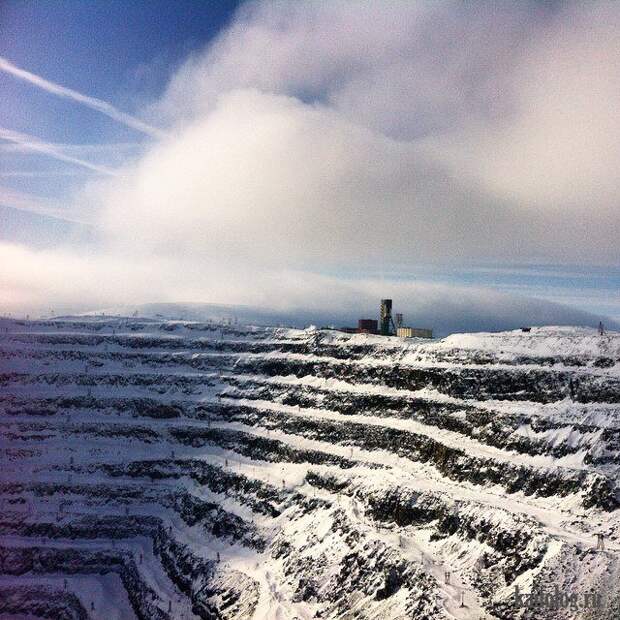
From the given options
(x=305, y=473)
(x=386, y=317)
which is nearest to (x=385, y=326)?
(x=386, y=317)

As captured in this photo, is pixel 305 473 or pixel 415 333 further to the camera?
pixel 415 333

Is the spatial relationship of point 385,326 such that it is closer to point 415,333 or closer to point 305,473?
point 415,333

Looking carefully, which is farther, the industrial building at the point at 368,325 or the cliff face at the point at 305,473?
the industrial building at the point at 368,325

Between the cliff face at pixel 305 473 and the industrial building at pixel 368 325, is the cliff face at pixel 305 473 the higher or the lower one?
the lower one

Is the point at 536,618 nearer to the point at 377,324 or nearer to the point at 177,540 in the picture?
the point at 177,540

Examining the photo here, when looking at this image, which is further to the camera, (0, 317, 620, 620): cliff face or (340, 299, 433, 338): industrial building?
(340, 299, 433, 338): industrial building

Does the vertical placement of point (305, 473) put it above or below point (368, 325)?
below

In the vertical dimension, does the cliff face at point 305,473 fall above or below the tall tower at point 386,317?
below

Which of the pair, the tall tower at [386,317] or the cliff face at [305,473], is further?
the tall tower at [386,317]
